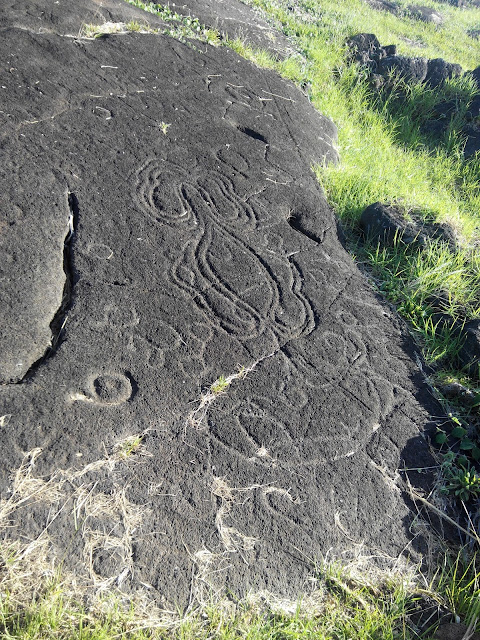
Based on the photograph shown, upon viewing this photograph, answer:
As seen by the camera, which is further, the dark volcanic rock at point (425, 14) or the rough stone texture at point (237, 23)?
the dark volcanic rock at point (425, 14)

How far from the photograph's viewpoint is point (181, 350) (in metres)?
2.46

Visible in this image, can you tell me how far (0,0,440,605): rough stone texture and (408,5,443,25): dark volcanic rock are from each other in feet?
34.1

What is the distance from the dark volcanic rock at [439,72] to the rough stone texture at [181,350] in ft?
12.0

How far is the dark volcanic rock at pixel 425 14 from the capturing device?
1206cm

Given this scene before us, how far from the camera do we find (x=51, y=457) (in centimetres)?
197

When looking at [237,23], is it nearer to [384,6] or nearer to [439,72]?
[439,72]

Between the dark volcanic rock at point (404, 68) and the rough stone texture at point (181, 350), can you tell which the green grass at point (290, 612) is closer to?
→ the rough stone texture at point (181, 350)

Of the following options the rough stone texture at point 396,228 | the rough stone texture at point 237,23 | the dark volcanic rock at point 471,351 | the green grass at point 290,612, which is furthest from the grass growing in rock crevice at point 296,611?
the rough stone texture at point 237,23

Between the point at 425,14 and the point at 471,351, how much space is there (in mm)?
11863

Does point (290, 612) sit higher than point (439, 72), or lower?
lower

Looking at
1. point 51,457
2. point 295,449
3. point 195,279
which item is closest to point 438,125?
point 195,279

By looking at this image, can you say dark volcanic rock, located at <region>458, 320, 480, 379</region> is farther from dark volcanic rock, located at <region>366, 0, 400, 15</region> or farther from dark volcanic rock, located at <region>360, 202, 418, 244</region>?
dark volcanic rock, located at <region>366, 0, 400, 15</region>

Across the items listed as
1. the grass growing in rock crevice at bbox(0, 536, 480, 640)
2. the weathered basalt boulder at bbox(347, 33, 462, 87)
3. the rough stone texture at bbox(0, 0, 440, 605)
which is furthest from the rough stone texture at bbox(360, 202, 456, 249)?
the weathered basalt boulder at bbox(347, 33, 462, 87)

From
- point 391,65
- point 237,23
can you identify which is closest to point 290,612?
point 237,23
